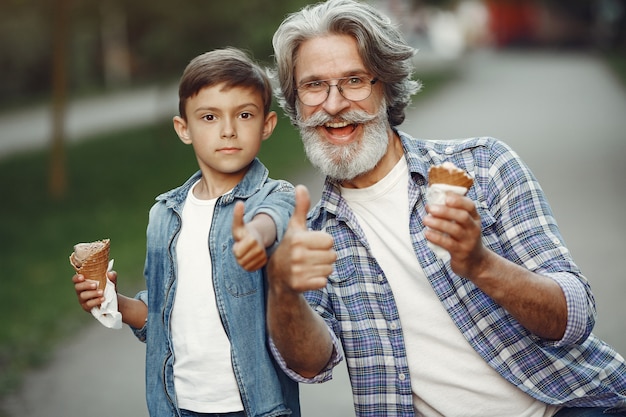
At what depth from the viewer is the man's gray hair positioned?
3.26m

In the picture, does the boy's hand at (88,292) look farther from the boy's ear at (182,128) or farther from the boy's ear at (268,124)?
the boy's ear at (268,124)

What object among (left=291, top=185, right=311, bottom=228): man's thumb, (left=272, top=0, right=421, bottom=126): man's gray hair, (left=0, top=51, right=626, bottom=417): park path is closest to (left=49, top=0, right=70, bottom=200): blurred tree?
(left=0, top=51, right=626, bottom=417): park path

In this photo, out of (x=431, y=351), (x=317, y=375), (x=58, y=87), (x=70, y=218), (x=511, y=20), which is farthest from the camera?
(x=511, y=20)

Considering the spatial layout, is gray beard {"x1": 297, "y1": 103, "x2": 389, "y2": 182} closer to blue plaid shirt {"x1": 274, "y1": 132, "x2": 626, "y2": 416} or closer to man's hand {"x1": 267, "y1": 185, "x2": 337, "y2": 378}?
blue plaid shirt {"x1": 274, "y1": 132, "x2": 626, "y2": 416}

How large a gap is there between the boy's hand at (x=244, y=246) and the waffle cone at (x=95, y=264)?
0.76m

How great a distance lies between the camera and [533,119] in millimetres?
18953

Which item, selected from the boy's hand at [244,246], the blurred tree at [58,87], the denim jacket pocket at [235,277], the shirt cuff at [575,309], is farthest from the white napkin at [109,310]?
the blurred tree at [58,87]

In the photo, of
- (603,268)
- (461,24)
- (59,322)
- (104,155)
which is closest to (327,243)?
(59,322)

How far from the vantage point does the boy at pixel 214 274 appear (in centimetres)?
286

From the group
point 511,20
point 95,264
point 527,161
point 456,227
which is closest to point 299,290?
point 456,227

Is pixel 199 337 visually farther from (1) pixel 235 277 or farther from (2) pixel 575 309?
(2) pixel 575 309

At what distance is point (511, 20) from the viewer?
56312 millimetres

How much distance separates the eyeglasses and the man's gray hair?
0.06 meters

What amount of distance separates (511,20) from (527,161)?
45.3 meters
